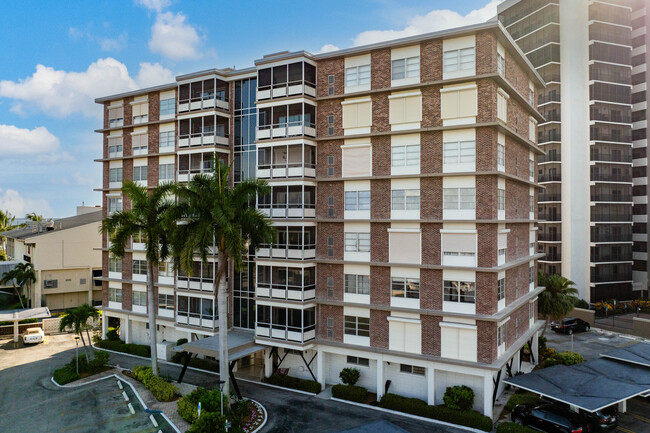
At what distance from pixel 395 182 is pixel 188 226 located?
13428 mm

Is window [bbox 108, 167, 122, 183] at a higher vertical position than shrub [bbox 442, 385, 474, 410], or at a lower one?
higher

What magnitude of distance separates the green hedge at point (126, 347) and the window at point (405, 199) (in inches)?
1022

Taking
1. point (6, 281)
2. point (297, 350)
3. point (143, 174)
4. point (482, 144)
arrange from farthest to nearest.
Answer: point (6, 281)
point (143, 174)
point (297, 350)
point (482, 144)

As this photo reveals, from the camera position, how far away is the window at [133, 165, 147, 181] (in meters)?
40.3

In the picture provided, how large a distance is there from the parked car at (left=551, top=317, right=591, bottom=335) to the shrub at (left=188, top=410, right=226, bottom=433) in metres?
39.4

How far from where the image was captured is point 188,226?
25969mm

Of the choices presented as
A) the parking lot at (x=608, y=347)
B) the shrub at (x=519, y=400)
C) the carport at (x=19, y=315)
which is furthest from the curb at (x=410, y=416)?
the carport at (x=19, y=315)

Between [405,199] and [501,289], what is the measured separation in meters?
8.14

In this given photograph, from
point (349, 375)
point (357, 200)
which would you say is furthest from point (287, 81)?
point (349, 375)

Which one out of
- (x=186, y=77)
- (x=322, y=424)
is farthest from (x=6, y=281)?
(x=322, y=424)

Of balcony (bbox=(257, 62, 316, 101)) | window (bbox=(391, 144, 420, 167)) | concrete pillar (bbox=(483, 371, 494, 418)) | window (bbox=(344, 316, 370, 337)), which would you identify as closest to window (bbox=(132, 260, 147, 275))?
balcony (bbox=(257, 62, 316, 101))

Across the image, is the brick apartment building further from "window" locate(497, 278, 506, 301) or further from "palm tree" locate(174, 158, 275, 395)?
"palm tree" locate(174, 158, 275, 395)

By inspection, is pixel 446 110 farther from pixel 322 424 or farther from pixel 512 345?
pixel 322 424

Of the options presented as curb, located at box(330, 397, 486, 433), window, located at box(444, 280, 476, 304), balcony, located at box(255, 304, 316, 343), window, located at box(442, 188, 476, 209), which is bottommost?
curb, located at box(330, 397, 486, 433)
